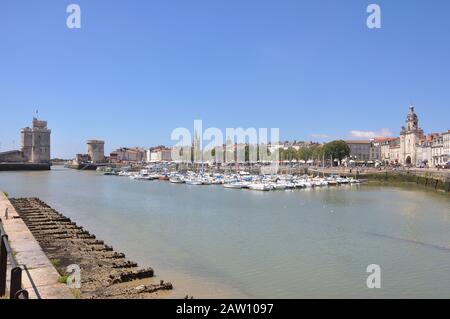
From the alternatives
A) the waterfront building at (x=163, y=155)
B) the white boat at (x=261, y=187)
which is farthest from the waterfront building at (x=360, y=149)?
the white boat at (x=261, y=187)

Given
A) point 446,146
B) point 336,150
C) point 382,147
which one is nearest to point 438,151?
point 446,146

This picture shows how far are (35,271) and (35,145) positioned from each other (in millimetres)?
142704

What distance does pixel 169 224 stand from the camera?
77.1 ft

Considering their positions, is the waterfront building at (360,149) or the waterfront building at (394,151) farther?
the waterfront building at (360,149)

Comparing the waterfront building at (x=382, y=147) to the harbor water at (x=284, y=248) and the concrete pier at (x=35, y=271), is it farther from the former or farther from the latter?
the concrete pier at (x=35, y=271)

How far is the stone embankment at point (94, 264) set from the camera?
10484 mm

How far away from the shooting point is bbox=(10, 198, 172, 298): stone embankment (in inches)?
413

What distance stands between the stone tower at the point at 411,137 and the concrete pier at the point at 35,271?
9791 cm

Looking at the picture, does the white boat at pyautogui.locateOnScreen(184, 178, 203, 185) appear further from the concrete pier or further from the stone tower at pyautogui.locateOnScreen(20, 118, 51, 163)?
the stone tower at pyautogui.locateOnScreen(20, 118, 51, 163)

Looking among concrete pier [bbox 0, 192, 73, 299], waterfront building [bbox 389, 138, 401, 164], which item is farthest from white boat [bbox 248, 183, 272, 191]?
waterfront building [bbox 389, 138, 401, 164]

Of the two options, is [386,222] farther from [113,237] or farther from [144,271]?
[144,271]

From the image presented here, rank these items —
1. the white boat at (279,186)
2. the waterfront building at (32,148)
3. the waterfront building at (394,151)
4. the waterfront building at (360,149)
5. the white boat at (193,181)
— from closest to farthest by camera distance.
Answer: the white boat at (279,186) → the white boat at (193,181) → the waterfront building at (394,151) → the waterfront building at (360,149) → the waterfront building at (32,148)

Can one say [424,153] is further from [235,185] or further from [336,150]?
[235,185]
